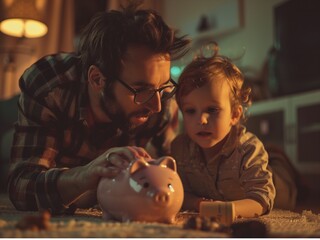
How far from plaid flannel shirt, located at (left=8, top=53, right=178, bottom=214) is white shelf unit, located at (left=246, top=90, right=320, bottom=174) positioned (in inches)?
60.9

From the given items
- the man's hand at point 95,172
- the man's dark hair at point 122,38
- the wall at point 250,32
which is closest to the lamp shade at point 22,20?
the wall at point 250,32

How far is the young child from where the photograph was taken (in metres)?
1.19

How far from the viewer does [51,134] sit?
1.12 m

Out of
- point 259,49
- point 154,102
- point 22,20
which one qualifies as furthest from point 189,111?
point 259,49

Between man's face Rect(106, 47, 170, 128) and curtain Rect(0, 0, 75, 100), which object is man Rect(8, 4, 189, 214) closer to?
man's face Rect(106, 47, 170, 128)

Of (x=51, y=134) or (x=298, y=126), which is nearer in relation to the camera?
(x=51, y=134)

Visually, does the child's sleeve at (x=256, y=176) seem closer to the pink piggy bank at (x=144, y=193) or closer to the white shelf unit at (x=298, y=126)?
the pink piggy bank at (x=144, y=193)

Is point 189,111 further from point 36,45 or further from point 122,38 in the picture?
point 36,45

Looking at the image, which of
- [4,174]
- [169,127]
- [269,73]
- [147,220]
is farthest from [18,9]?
[147,220]

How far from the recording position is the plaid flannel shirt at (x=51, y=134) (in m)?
1.01

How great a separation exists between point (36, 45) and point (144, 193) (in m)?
2.83

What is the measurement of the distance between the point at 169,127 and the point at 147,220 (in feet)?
2.37

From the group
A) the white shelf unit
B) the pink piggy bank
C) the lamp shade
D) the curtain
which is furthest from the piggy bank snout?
the curtain

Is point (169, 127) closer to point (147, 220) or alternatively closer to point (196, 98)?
point (196, 98)
